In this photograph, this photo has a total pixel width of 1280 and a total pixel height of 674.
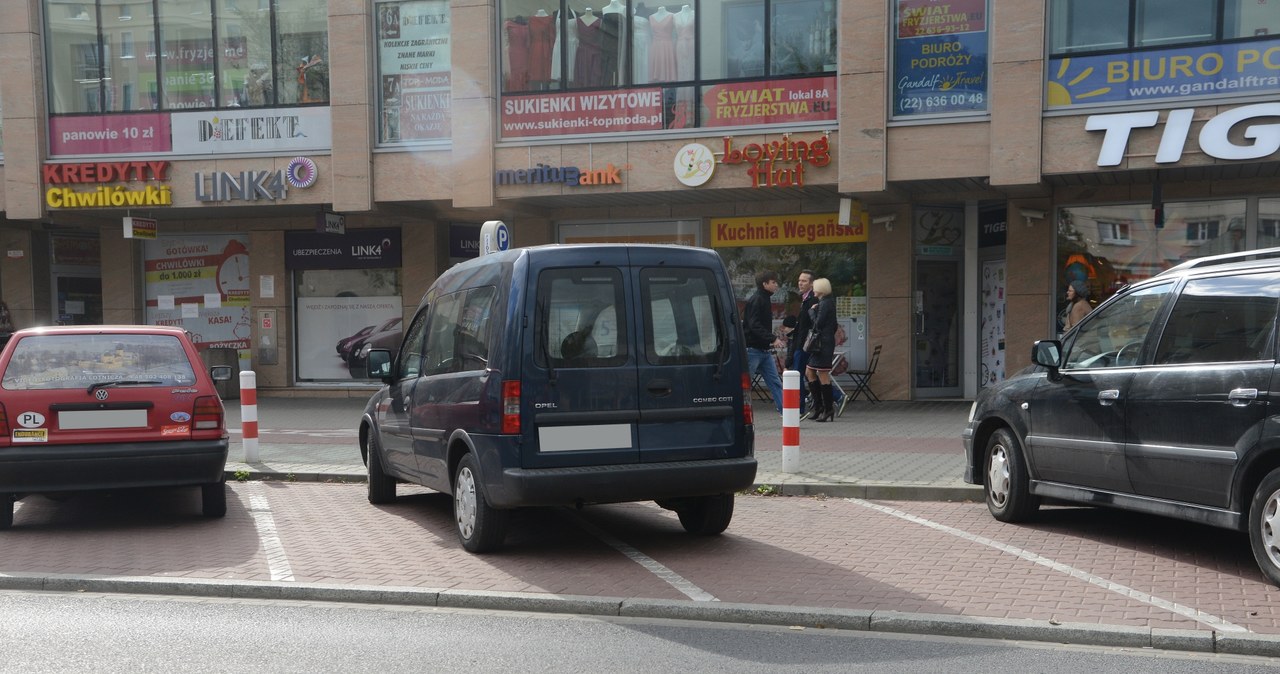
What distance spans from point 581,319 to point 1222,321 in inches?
141

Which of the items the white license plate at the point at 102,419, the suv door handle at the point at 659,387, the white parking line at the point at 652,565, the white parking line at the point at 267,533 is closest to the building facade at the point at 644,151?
the white parking line at the point at 267,533

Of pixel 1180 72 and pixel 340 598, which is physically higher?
pixel 1180 72

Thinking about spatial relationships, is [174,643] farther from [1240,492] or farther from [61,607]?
[1240,492]

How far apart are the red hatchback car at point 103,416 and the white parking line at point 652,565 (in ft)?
9.11

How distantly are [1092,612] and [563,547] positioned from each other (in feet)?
10.7

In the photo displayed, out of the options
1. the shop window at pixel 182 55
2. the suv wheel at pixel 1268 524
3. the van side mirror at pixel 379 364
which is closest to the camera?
the suv wheel at pixel 1268 524

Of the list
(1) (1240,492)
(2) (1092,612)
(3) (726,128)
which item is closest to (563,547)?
(2) (1092,612)

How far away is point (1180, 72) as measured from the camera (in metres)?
14.0

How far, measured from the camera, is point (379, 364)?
8680 millimetres

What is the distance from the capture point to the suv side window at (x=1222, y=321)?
236 inches

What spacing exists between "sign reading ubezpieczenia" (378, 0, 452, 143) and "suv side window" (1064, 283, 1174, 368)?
11.9 m

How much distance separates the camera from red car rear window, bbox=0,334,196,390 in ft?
26.3


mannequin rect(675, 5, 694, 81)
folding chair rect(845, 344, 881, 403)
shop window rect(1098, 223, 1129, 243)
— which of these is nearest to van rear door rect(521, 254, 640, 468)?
mannequin rect(675, 5, 694, 81)

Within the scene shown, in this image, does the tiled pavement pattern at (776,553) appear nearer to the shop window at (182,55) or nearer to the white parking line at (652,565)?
the white parking line at (652,565)
